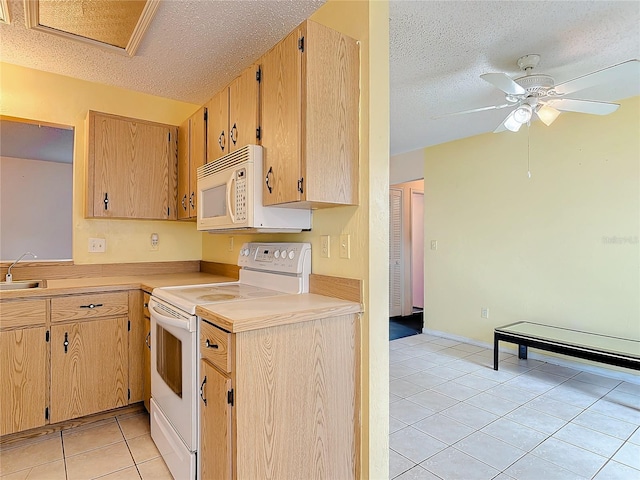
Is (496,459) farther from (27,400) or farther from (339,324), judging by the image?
(27,400)

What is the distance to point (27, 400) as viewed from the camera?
2.09 meters

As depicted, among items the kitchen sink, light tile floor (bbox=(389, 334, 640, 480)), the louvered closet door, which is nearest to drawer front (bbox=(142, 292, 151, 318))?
the kitchen sink

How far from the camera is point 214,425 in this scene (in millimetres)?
1471

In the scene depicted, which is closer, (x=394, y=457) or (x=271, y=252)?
(x=394, y=457)

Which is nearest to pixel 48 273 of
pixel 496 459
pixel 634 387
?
pixel 496 459

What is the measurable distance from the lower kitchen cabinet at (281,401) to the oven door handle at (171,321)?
107 millimetres

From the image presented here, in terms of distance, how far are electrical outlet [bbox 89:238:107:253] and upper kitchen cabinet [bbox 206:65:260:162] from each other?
1.17 meters

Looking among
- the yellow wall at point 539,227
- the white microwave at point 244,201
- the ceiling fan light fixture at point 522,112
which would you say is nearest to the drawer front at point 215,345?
the white microwave at point 244,201

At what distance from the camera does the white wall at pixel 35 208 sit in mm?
2574

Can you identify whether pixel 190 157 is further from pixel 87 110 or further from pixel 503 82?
pixel 503 82

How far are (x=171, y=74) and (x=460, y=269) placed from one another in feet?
11.3

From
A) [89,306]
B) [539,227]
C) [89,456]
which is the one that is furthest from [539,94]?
[89,456]

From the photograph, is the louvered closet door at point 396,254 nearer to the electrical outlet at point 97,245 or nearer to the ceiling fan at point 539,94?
the ceiling fan at point 539,94

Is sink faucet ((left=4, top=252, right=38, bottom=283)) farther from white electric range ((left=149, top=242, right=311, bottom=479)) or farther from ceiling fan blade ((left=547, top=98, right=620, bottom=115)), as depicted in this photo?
ceiling fan blade ((left=547, top=98, right=620, bottom=115))
